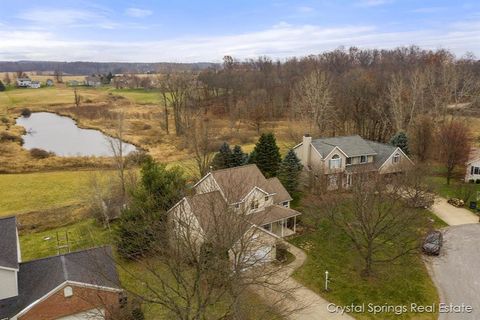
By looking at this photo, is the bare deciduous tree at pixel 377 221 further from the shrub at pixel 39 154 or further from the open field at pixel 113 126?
the shrub at pixel 39 154

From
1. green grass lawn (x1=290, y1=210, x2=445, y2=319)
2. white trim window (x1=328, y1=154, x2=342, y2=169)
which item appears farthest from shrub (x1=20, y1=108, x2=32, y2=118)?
green grass lawn (x1=290, y1=210, x2=445, y2=319)

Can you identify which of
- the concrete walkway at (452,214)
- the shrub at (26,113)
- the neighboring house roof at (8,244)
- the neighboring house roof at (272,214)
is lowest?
the concrete walkway at (452,214)

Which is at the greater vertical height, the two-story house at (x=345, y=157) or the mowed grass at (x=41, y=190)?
the two-story house at (x=345, y=157)

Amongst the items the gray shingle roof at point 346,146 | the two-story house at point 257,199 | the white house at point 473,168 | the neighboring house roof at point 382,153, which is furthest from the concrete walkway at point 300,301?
the white house at point 473,168

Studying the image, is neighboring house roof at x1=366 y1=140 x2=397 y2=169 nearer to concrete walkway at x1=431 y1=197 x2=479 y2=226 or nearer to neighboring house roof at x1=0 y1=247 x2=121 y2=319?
concrete walkway at x1=431 y1=197 x2=479 y2=226

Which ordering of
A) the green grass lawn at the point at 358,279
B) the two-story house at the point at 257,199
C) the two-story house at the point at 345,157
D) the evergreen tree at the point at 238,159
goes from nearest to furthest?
the green grass lawn at the point at 358,279
the two-story house at the point at 257,199
the two-story house at the point at 345,157
the evergreen tree at the point at 238,159
